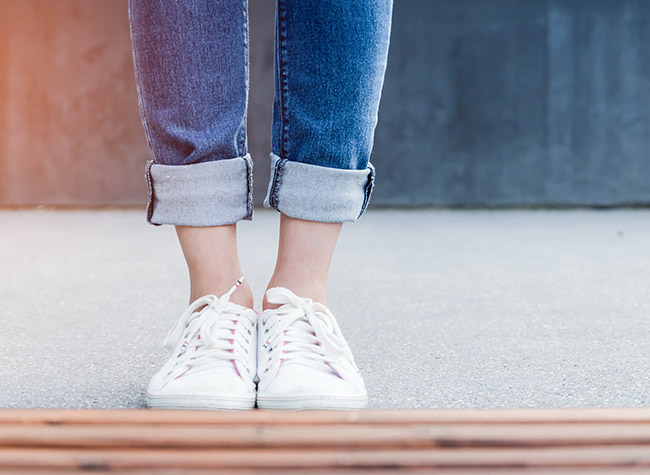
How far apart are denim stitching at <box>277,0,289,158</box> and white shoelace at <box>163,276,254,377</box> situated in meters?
0.16

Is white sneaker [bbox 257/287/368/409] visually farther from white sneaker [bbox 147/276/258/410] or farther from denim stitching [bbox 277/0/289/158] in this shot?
denim stitching [bbox 277/0/289/158]

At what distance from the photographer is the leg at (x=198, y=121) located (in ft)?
2.00

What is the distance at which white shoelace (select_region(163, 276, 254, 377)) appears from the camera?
0.59 meters

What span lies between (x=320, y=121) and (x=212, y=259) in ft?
0.60

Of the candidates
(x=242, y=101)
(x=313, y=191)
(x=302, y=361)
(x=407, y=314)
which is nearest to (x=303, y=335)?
(x=302, y=361)

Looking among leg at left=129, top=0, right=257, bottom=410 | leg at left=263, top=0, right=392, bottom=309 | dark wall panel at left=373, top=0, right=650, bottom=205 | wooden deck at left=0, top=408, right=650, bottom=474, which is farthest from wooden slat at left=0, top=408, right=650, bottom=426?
dark wall panel at left=373, top=0, right=650, bottom=205

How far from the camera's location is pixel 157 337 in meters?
0.88

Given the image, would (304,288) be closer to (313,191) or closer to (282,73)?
(313,191)

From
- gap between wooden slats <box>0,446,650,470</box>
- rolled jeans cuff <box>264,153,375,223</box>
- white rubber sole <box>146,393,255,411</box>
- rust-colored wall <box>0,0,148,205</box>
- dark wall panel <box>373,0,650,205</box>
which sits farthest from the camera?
dark wall panel <box>373,0,650,205</box>

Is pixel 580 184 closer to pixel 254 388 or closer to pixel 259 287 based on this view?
pixel 259 287

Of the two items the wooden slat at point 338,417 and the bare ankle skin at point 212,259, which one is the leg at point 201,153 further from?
the wooden slat at point 338,417

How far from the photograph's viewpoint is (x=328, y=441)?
42cm

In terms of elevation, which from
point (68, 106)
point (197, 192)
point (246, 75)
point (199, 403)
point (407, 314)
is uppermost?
point (246, 75)

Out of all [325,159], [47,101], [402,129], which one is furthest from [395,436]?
[47,101]
